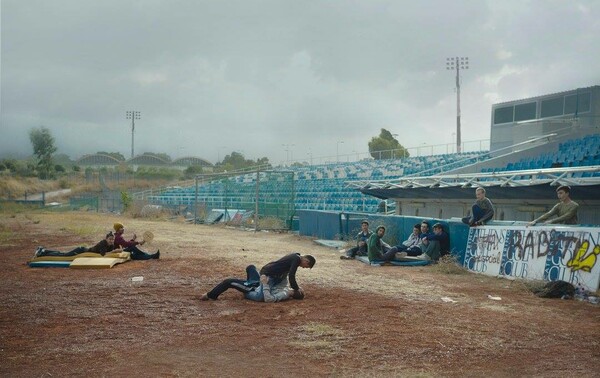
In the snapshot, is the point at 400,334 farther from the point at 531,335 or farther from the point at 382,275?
the point at 382,275

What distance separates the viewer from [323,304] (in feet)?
34.1

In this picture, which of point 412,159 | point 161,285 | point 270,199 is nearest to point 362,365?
point 161,285

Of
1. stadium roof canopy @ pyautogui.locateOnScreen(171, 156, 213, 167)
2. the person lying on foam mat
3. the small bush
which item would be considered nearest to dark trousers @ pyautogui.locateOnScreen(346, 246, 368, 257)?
the small bush

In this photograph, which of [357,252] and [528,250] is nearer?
[528,250]

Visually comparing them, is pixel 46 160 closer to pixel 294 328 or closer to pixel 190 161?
pixel 190 161

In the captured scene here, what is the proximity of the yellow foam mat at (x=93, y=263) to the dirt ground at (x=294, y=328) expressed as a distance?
29 cm

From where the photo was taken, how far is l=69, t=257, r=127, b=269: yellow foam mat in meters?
14.8

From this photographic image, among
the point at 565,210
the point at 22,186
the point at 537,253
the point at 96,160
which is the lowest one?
the point at 22,186

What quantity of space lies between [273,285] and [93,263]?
6.17m

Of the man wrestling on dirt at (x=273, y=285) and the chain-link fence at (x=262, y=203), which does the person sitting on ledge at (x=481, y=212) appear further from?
the chain-link fence at (x=262, y=203)

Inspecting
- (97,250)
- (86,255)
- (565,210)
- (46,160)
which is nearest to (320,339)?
(565,210)

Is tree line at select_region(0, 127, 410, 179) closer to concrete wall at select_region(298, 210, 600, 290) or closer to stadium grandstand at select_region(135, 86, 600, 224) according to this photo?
stadium grandstand at select_region(135, 86, 600, 224)

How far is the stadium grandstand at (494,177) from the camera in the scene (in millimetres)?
18938

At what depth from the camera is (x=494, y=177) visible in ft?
71.0
